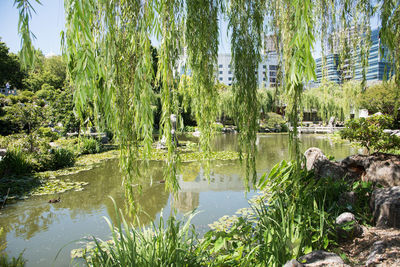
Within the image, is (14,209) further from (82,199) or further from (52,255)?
(52,255)

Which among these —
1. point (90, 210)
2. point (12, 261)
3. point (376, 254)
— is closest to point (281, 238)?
point (376, 254)

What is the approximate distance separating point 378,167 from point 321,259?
2.15 metres

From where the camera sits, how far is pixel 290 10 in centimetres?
186

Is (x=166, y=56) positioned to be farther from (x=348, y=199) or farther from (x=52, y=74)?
(x=52, y=74)

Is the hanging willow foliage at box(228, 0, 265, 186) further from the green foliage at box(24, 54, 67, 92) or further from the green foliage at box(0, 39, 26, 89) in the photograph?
the green foliage at box(24, 54, 67, 92)

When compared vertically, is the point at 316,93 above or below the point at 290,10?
above

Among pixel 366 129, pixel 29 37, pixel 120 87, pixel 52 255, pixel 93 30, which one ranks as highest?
pixel 93 30

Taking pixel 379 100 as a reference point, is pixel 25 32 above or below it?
below

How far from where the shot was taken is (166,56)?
1519 millimetres

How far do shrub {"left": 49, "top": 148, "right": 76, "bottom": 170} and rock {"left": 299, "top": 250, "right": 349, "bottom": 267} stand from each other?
685cm

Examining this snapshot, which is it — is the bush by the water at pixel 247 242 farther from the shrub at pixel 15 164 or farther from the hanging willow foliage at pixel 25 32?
the shrub at pixel 15 164

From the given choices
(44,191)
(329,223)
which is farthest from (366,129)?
(44,191)

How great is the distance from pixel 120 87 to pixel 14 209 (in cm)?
378

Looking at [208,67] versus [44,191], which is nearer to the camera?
[208,67]
